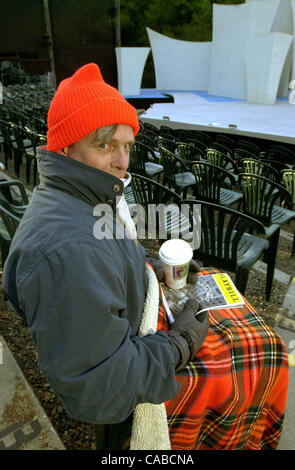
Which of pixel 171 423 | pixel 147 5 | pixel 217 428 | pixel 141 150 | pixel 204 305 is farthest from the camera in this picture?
pixel 147 5

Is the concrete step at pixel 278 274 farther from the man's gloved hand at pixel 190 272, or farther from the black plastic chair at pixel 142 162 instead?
the black plastic chair at pixel 142 162

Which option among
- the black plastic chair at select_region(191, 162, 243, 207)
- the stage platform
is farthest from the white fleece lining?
the stage platform

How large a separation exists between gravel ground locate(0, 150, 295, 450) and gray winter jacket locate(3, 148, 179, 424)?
782 millimetres

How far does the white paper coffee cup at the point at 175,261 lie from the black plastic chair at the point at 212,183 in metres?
1.90

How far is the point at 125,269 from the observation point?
3.20 ft

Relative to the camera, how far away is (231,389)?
1.16 meters

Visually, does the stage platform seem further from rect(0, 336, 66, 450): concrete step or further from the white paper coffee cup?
rect(0, 336, 66, 450): concrete step

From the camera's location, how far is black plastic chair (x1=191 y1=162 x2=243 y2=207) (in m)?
3.17

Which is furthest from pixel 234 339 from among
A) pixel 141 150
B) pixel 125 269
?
pixel 141 150

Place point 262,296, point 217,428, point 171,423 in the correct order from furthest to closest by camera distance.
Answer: point 262,296, point 217,428, point 171,423

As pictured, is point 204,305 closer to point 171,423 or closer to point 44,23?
point 171,423

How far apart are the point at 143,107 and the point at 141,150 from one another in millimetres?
11693

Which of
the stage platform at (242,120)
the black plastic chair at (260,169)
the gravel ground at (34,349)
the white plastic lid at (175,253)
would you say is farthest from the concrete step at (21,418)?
the stage platform at (242,120)

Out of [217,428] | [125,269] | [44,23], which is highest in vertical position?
[44,23]
